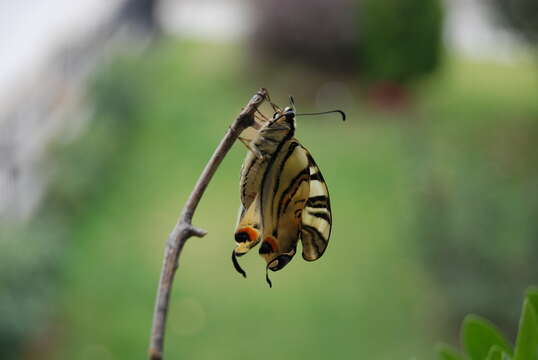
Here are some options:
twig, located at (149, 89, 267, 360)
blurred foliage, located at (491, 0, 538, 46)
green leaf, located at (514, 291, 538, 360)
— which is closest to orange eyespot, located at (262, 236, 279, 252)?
twig, located at (149, 89, 267, 360)

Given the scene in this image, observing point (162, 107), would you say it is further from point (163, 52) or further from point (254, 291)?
point (254, 291)

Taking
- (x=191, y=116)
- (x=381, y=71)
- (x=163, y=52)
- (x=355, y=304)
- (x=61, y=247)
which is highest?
(x=163, y=52)

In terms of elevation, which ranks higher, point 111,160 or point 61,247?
point 111,160

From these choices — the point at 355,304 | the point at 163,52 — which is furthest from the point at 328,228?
the point at 163,52

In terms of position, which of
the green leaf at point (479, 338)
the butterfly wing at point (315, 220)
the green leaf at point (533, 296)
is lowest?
the green leaf at point (479, 338)

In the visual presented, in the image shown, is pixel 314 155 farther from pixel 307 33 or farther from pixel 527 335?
pixel 527 335

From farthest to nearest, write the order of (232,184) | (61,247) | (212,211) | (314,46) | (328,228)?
(314,46) → (232,184) → (212,211) → (61,247) → (328,228)

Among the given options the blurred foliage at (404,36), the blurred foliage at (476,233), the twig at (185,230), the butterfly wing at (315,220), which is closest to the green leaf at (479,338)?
the butterfly wing at (315,220)

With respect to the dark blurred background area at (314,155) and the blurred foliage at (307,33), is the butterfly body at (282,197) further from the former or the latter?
the blurred foliage at (307,33)
